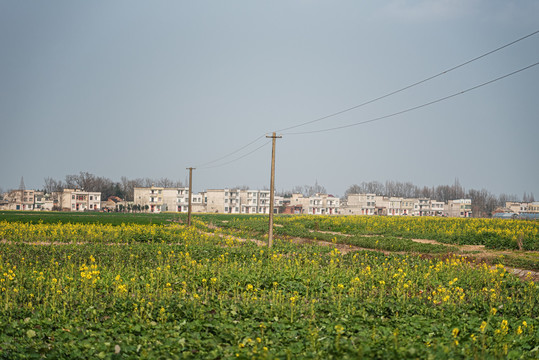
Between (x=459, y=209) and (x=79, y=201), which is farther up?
(x=79, y=201)

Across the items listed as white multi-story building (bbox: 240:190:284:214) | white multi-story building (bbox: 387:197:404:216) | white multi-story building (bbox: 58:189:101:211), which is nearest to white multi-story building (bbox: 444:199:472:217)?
white multi-story building (bbox: 387:197:404:216)

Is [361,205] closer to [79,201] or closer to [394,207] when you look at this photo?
[394,207]

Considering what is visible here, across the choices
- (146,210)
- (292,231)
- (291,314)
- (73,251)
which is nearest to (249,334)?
(291,314)

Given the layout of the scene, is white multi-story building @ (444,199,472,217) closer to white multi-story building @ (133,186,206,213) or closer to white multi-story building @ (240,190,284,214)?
white multi-story building @ (240,190,284,214)

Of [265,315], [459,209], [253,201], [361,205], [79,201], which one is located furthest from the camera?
[459,209]

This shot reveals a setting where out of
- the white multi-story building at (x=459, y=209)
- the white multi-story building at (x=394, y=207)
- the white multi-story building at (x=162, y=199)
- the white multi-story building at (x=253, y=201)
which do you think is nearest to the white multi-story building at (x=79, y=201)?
the white multi-story building at (x=162, y=199)

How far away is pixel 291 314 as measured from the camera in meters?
9.05

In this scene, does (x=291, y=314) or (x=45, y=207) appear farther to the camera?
(x=45, y=207)

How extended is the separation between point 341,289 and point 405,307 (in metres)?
1.98

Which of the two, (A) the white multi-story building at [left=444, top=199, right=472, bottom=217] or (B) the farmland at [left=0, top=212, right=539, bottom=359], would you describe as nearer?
(B) the farmland at [left=0, top=212, right=539, bottom=359]

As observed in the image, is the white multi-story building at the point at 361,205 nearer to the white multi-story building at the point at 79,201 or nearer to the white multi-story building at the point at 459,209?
the white multi-story building at the point at 459,209

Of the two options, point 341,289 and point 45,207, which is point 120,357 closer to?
point 341,289

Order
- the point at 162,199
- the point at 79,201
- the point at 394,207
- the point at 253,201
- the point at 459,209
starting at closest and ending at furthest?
the point at 79,201 < the point at 162,199 < the point at 253,201 < the point at 394,207 < the point at 459,209

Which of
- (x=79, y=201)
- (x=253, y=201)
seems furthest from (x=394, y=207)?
(x=79, y=201)
